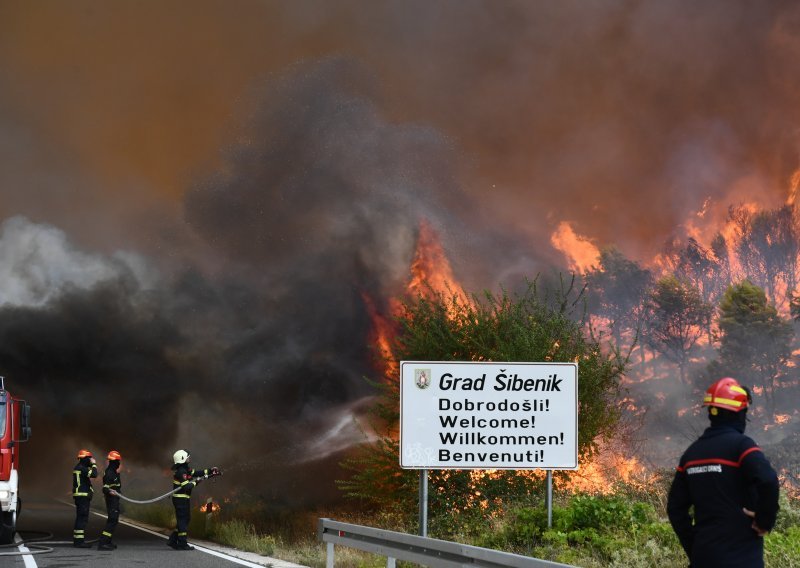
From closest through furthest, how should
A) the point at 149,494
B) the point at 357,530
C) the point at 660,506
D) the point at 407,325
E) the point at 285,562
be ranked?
1. the point at 357,530
2. the point at 285,562
3. the point at 660,506
4. the point at 407,325
5. the point at 149,494

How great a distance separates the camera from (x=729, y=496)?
5.47m

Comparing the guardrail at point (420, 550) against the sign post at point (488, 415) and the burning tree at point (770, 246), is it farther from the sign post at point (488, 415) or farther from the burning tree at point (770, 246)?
the burning tree at point (770, 246)

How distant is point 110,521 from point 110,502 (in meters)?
0.73

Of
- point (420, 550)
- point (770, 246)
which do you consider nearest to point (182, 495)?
point (420, 550)

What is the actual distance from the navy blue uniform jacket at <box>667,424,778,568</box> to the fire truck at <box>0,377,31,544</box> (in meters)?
13.5

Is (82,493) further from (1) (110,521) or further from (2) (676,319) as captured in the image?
(2) (676,319)

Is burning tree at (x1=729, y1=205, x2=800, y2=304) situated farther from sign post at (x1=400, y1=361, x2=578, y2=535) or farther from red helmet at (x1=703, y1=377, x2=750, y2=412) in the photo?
red helmet at (x1=703, y1=377, x2=750, y2=412)

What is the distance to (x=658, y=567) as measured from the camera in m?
10.8

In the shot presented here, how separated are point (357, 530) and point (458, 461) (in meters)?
→ 1.80

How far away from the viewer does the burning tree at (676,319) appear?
61.1 metres

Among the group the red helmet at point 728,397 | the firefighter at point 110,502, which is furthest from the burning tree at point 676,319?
the red helmet at point 728,397

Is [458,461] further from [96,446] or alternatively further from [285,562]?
[96,446]

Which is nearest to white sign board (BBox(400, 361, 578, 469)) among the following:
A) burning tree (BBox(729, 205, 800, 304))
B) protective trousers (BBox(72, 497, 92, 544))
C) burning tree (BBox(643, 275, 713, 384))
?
protective trousers (BBox(72, 497, 92, 544))

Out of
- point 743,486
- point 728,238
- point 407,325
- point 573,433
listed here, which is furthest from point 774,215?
point 743,486
